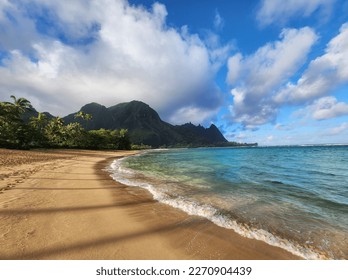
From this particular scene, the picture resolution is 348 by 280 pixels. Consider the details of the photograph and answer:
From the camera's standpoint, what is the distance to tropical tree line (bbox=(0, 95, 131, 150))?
3978 cm

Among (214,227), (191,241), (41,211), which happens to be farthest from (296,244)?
(41,211)

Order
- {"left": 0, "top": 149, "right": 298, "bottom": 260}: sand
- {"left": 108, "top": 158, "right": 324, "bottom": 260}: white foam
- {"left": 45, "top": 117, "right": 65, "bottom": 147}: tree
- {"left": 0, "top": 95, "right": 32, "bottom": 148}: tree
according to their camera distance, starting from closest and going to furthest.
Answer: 1. {"left": 0, "top": 149, "right": 298, "bottom": 260}: sand
2. {"left": 108, "top": 158, "right": 324, "bottom": 260}: white foam
3. {"left": 0, "top": 95, "right": 32, "bottom": 148}: tree
4. {"left": 45, "top": 117, "right": 65, "bottom": 147}: tree

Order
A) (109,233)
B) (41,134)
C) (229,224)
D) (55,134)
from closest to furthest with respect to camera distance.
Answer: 1. (109,233)
2. (229,224)
3. (41,134)
4. (55,134)

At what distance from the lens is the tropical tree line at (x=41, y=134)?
39.8m

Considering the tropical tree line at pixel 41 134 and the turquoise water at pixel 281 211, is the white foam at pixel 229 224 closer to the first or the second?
the turquoise water at pixel 281 211

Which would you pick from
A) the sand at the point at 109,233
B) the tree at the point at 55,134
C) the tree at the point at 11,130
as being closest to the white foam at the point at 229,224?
the sand at the point at 109,233

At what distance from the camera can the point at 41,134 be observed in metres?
49.8

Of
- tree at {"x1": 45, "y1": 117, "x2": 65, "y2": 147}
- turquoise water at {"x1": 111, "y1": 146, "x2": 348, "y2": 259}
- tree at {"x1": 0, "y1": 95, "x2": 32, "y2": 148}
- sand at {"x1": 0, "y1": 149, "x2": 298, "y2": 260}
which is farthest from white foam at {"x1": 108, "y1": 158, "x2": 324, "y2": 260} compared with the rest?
tree at {"x1": 45, "y1": 117, "x2": 65, "y2": 147}

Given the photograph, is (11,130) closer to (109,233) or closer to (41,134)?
(41,134)

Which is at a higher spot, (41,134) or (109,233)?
(41,134)

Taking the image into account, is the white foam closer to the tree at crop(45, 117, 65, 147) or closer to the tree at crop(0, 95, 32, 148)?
the tree at crop(0, 95, 32, 148)

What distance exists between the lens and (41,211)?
614 cm

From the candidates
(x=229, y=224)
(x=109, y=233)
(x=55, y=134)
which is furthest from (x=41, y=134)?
(x=229, y=224)
